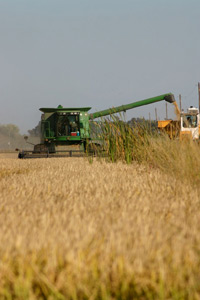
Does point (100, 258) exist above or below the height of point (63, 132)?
below

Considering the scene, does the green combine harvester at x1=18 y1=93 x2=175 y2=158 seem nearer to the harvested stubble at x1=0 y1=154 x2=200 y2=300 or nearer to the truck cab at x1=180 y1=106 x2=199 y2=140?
the truck cab at x1=180 y1=106 x2=199 y2=140

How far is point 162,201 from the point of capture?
10.8 feet

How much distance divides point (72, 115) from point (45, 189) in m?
14.2

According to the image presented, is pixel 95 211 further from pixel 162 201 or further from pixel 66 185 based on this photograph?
pixel 66 185

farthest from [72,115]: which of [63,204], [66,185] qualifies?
[63,204]

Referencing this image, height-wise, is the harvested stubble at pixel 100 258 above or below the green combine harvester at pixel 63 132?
below

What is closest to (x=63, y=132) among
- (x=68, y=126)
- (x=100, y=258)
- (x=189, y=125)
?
(x=68, y=126)

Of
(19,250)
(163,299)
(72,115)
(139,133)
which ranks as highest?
(72,115)

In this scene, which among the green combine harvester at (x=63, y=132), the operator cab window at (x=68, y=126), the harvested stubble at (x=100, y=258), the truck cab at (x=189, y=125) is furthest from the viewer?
the operator cab window at (x=68, y=126)

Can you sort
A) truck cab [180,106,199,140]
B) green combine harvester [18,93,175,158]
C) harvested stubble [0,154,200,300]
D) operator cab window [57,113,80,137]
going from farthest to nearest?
operator cab window [57,113,80,137] → green combine harvester [18,93,175,158] → truck cab [180,106,199,140] → harvested stubble [0,154,200,300]

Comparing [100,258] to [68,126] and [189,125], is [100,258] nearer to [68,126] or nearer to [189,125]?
[189,125]

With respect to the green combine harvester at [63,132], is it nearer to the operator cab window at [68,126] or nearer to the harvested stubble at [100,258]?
the operator cab window at [68,126]

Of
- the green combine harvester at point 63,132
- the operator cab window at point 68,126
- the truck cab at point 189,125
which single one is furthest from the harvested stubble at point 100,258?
the operator cab window at point 68,126

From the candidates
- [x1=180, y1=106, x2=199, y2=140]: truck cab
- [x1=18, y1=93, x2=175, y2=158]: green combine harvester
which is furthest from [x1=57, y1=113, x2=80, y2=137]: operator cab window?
[x1=180, y1=106, x2=199, y2=140]: truck cab
